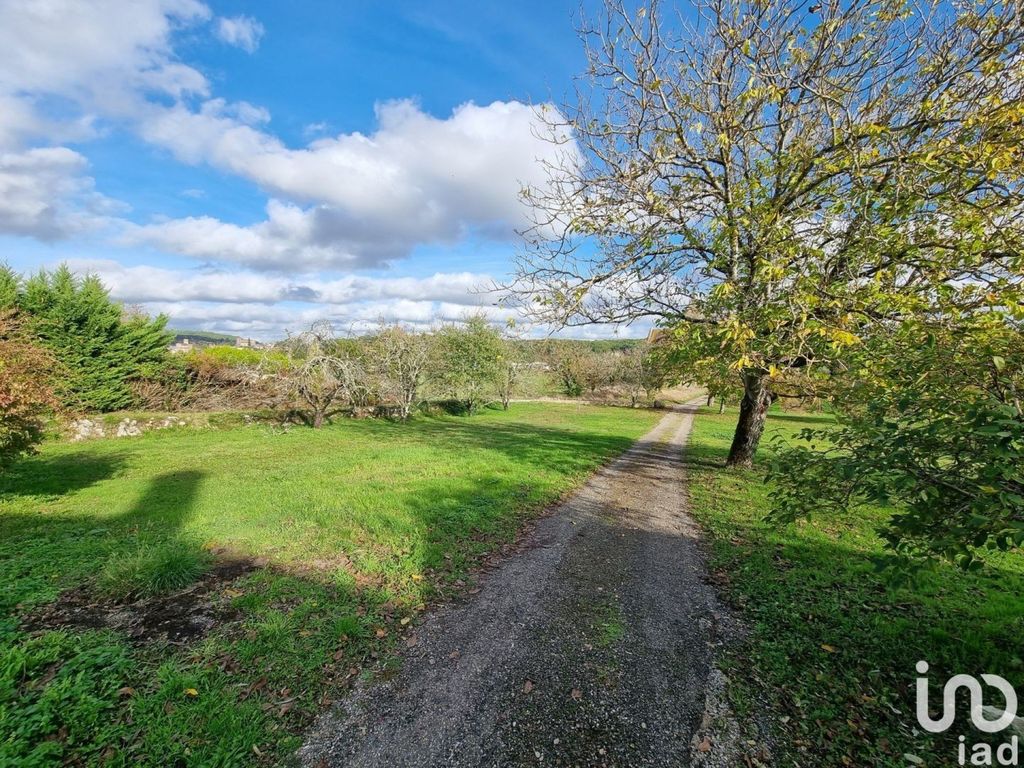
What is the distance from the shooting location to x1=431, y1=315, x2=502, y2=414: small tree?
97.4ft

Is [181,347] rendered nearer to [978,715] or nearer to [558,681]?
[558,681]

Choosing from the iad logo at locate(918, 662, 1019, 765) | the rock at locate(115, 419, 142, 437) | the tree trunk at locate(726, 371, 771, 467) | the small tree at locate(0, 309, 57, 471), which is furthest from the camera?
the rock at locate(115, 419, 142, 437)

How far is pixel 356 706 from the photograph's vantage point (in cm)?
337

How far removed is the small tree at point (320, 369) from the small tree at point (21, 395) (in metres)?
11.7

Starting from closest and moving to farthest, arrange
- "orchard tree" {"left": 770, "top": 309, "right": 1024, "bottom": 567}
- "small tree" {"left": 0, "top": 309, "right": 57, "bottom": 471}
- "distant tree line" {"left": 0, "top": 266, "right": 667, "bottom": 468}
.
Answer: "orchard tree" {"left": 770, "top": 309, "right": 1024, "bottom": 567}, "small tree" {"left": 0, "top": 309, "right": 57, "bottom": 471}, "distant tree line" {"left": 0, "top": 266, "right": 667, "bottom": 468}

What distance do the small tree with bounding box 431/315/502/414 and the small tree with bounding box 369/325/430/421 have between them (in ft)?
12.9

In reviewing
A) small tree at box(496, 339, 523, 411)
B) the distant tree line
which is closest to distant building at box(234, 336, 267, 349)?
the distant tree line

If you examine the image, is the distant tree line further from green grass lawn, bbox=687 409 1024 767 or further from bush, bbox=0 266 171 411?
green grass lawn, bbox=687 409 1024 767

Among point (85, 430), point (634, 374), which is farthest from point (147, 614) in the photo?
point (634, 374)

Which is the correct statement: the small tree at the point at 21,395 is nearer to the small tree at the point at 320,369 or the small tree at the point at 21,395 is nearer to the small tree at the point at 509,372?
the small tree at the point at 320,369

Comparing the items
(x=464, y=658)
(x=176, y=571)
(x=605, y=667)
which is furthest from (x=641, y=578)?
(x=176, y=571)

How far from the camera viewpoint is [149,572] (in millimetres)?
4832

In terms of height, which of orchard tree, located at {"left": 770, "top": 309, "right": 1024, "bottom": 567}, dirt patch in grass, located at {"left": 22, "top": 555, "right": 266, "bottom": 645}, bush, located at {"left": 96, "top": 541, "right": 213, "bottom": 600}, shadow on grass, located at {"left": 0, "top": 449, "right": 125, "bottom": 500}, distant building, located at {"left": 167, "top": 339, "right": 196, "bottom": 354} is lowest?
shadow on grass, located at {"left": 0, "top": 449, "right": 125, "bottom": 500}

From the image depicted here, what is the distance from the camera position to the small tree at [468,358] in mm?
29688
